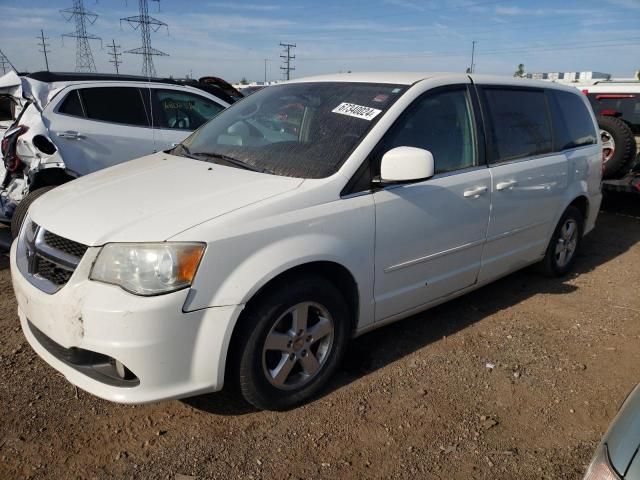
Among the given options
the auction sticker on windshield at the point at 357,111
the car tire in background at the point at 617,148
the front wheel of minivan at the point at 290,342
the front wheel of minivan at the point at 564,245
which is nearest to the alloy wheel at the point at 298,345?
the front wheel of minivan at the point at 290,342

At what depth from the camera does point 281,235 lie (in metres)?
2.53

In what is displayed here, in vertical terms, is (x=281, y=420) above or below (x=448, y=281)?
below

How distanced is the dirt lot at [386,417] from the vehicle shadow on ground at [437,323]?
1 cm

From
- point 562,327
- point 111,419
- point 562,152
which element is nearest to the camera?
point 111,419

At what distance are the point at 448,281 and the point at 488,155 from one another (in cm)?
92

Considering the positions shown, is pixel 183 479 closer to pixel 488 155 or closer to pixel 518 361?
pixel 518 361

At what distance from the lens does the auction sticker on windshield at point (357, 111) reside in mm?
3064

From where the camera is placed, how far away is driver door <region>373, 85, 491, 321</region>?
302cm

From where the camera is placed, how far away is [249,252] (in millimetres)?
2430

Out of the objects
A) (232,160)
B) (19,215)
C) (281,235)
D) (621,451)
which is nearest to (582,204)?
(232,160)

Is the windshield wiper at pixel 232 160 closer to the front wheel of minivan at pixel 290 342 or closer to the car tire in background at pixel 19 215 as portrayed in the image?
the front wheel of minivan at pixel 290 342

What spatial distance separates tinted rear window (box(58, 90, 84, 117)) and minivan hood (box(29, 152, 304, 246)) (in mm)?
2780

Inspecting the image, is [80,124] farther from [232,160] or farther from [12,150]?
[232,160]

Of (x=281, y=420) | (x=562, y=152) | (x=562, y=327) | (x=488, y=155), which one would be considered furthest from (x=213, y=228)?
(x=562, y=152)
